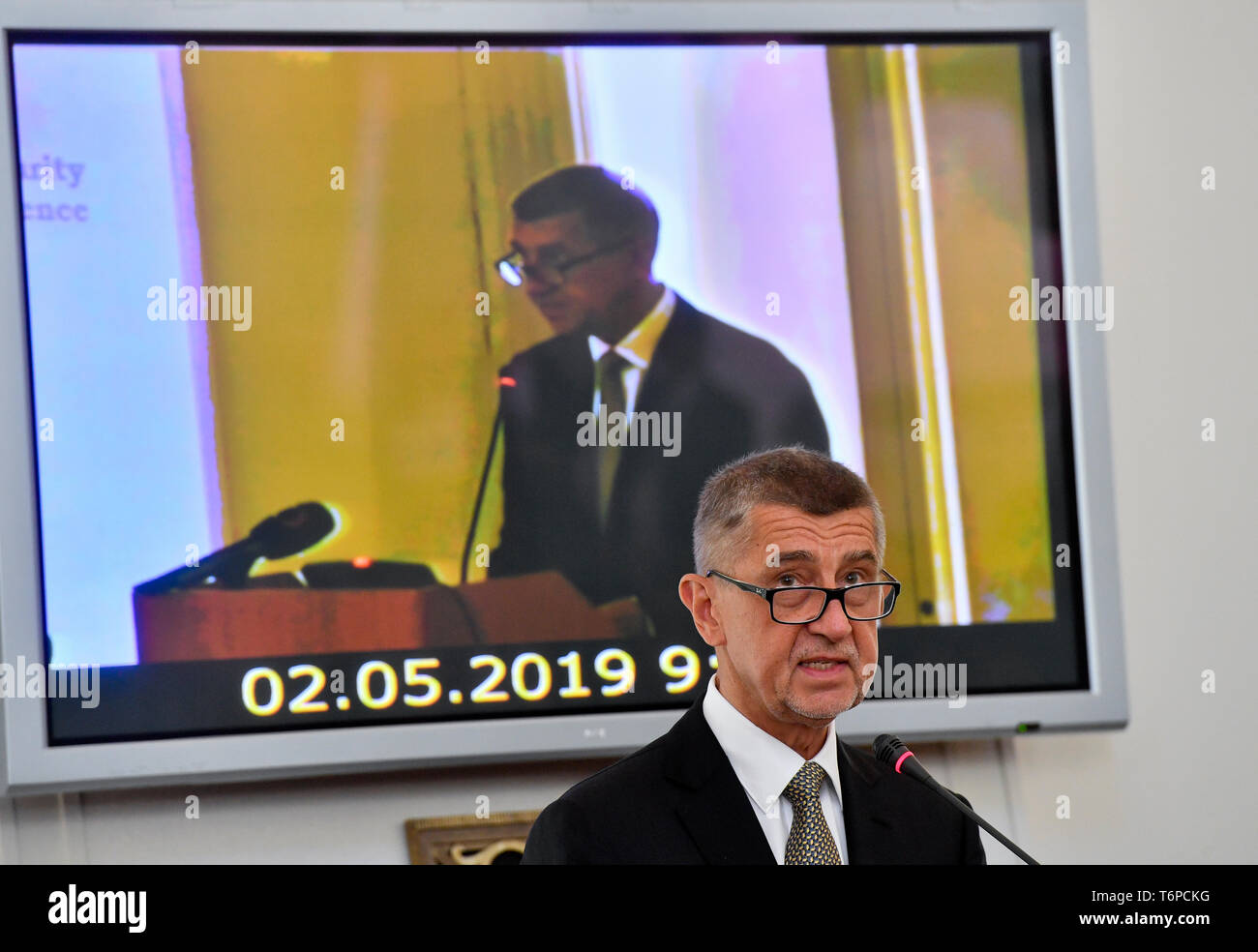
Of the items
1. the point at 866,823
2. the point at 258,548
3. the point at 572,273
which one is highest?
the point at 572,273

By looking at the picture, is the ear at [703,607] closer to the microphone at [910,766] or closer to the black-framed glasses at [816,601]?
the black-framed glasses at [816,601]

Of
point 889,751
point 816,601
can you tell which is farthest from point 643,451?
point 889,751

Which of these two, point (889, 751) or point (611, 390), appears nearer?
point (889, 751)

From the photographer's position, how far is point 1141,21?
3.14 metres

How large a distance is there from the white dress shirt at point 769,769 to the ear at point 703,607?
92 mm

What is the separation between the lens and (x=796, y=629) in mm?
1649

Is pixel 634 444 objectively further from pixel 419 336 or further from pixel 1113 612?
pixel 1113 612

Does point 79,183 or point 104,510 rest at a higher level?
point 79,183

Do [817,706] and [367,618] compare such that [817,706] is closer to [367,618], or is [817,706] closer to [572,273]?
[367,618]

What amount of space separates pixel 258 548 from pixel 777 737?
1.35 meters

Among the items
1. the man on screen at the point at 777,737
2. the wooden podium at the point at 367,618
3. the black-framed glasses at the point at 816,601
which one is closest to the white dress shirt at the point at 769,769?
the man on screen at the point at 777,737

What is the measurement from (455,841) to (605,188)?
4.50 ft

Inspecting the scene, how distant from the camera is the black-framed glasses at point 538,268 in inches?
109
